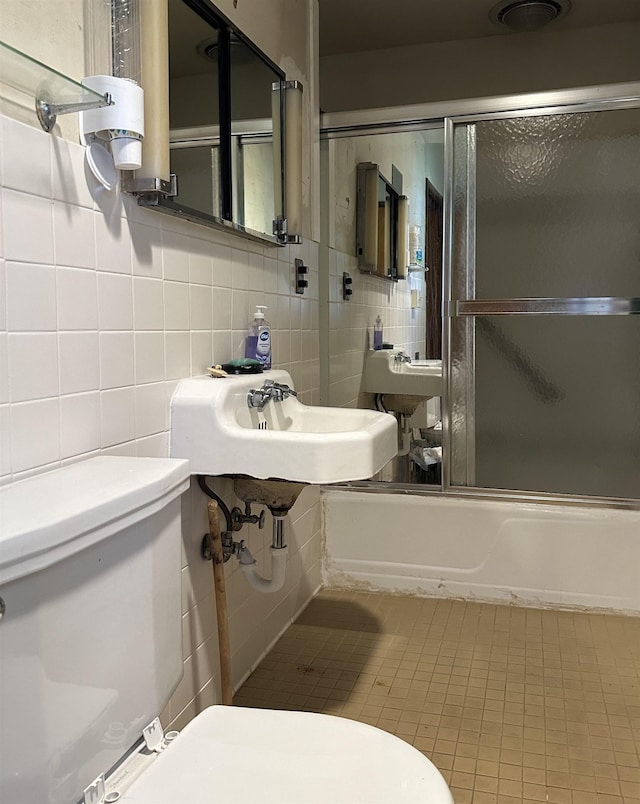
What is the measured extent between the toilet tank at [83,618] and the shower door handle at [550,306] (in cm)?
155

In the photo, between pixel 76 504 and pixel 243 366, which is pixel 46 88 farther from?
pixel 243 366

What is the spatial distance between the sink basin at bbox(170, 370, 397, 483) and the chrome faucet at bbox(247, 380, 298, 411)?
0.01 meters

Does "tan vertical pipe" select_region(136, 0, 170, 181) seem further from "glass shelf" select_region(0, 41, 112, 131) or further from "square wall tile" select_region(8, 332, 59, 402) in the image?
"square wall tile" select_region(8, 332, 59, 402)

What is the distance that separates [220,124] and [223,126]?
2 centimetres

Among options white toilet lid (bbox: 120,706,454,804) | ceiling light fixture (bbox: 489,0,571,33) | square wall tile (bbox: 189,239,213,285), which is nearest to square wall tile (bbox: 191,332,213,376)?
square wall tile (bbox: 189,239,213,285)

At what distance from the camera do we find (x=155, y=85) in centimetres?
139

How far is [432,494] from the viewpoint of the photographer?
8.59 ft

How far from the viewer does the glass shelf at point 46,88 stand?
40.5 inches

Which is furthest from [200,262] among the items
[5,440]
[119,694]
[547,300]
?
[547,300]

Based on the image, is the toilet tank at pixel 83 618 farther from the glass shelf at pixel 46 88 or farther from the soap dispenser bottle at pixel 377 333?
the soap dispenser bottle at pixel 377 333

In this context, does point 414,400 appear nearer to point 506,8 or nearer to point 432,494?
point 432,494

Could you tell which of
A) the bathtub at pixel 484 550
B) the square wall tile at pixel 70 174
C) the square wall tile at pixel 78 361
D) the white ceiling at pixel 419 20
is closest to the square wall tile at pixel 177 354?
the square wall tile at pixel 78 361

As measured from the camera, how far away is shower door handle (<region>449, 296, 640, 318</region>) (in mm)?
2385

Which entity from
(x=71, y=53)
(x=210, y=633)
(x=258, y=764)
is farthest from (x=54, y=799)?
(x=71, y=53)
